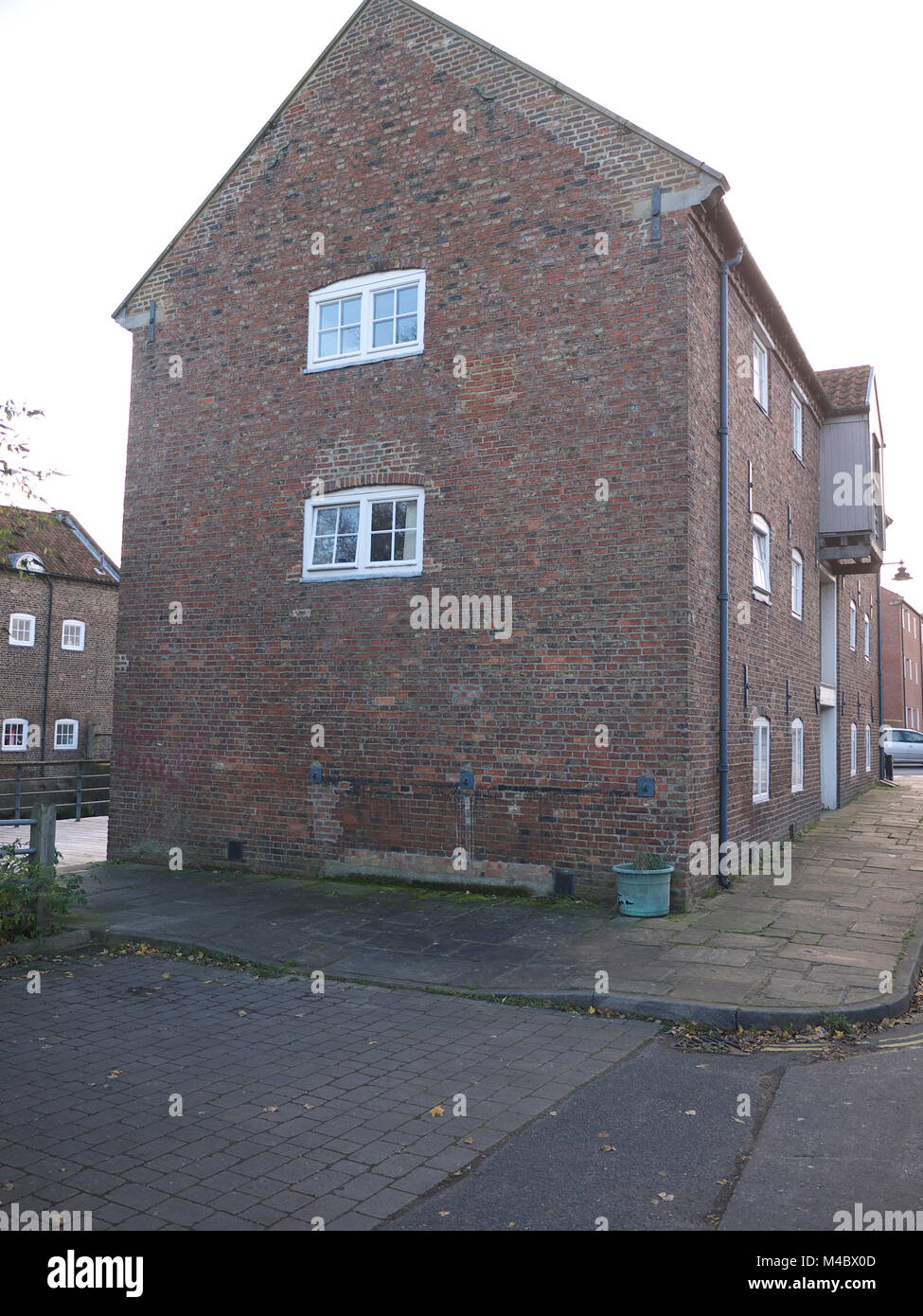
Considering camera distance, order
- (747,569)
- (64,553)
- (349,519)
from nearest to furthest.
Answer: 1. (349,519)
2. (747,569)
3. (64,553)

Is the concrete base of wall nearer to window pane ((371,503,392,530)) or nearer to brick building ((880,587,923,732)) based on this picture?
window pane ((371,503,392,530))

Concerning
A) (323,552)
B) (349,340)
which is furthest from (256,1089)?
(349,340)

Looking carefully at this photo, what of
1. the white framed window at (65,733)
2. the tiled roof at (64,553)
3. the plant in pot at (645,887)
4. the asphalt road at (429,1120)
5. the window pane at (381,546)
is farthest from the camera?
the white framed window at (65,733)

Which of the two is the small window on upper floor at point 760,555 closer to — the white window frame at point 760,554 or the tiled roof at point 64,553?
the white window frame at point 760,554

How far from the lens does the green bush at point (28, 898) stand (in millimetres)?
8742

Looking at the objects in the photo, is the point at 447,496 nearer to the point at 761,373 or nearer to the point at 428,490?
the point at 428,490

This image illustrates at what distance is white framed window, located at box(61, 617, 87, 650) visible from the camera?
1453 inches

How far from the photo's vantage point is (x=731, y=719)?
1191cm

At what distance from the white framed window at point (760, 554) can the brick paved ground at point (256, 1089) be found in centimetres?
848

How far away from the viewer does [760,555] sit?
1419cm

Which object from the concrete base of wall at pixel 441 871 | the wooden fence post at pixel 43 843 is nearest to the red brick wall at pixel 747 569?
the concrete base of wall at pixel 441 871

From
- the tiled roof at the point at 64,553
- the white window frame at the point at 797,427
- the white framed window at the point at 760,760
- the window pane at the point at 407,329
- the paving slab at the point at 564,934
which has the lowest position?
the paving slab at the point at 564,934

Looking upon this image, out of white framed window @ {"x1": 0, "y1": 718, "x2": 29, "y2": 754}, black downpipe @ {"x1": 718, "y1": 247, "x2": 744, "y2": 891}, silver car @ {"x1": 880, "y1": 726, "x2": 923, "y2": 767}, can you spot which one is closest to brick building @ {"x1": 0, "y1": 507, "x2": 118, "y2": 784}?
white framed window @ {"x1": 0, "y1": 718, "x2": 29, "y2": 754}

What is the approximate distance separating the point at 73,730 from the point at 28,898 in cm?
3064
